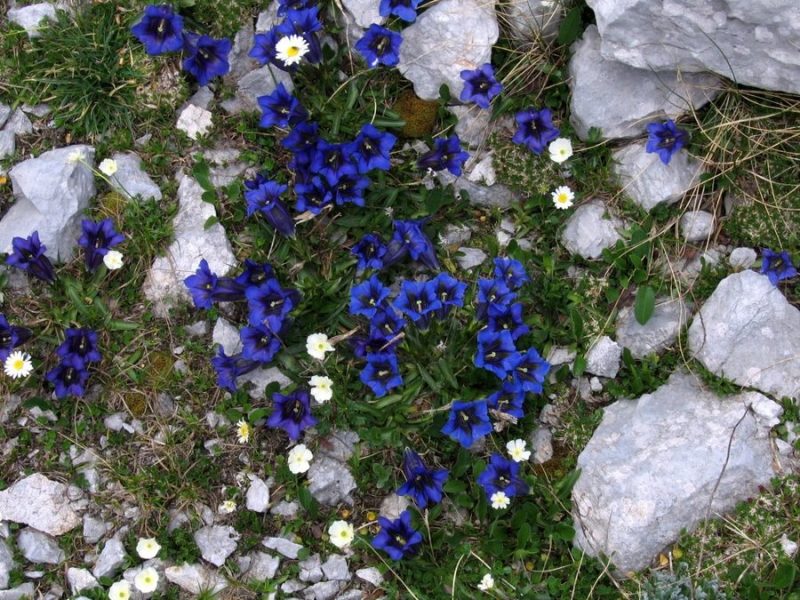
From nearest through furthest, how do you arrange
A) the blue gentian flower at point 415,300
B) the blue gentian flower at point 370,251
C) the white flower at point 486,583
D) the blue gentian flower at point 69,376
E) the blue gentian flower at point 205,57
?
1. the white flower at point 486,583
2. the blue gentian flower at point 415,300
3. the blue gentian flower at point 69,376
4. the blue gentian flower at point 370,251
5. the blue gentian flower at point 205,57

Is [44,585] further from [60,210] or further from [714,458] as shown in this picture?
[714,458]

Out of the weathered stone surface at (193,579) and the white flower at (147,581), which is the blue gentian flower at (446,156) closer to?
the weathered stone surface at (193,579)

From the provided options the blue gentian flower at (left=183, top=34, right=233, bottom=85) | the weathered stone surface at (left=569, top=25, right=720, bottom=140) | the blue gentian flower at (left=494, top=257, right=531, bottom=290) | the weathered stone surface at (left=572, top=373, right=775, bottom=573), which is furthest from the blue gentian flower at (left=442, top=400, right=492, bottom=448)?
the blue gentian flower at (left=183, top=34, right=233, bottom=85)

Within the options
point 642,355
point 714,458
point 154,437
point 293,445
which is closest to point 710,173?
point 642,355

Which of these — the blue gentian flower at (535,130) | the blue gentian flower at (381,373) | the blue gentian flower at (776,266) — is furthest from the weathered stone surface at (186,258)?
the blue gentian flower at (776,266)

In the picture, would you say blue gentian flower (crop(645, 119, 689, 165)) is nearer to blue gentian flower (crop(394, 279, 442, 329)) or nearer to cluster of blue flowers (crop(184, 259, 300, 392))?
blue gentian flower (crop(394, 279, 442, 329))
